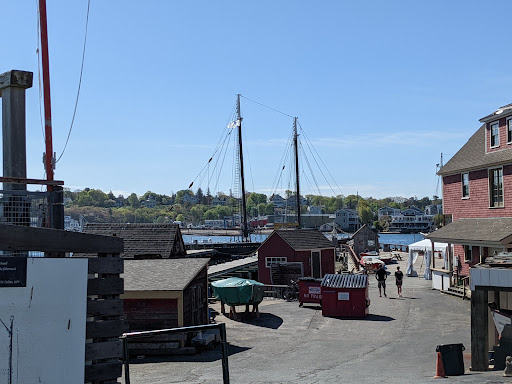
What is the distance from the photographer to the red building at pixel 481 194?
27.6 meters

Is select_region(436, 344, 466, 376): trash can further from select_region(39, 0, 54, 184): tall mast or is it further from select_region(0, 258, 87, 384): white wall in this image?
select_region(39, 0, 54, 184): tall mast

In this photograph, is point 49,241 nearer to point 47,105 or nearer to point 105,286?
point 105,286

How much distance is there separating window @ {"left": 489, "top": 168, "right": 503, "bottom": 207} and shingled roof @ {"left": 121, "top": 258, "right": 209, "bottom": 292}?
50.4ft

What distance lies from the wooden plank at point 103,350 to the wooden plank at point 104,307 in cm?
38

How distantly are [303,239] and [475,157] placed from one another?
1094 cm

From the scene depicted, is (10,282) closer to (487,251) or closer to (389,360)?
(389,360)

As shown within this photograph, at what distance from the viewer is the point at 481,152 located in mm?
31016

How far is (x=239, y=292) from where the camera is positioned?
2470 cm

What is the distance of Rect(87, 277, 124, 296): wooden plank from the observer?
771cm

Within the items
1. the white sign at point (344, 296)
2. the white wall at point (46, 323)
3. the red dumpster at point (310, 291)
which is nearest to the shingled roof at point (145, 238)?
the red dumpster at point (310, 291)

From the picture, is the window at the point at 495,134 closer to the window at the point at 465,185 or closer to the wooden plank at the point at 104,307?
the window at the point at 465,185

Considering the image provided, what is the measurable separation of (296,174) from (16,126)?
2810 inches

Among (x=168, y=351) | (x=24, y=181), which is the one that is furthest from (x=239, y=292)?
(x=24, y=181)

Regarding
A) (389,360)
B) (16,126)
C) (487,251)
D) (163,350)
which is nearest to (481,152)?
(487,251)
